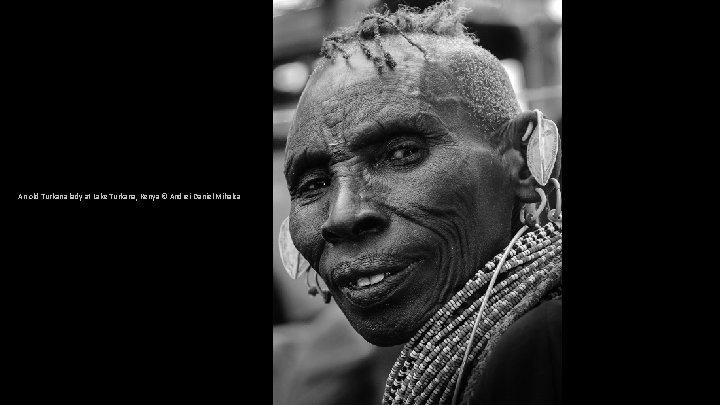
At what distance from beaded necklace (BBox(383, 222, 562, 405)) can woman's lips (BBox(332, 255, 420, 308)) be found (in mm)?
110

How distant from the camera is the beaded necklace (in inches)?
72.3

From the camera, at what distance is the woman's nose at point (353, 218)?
1.87 metres

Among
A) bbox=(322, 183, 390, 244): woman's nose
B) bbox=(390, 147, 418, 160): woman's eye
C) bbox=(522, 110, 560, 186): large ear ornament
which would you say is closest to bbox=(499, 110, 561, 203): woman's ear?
bbox=(522, 110, 560, 186): large ear ornament

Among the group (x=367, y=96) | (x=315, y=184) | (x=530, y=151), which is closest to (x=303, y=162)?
(x=315, y=184)

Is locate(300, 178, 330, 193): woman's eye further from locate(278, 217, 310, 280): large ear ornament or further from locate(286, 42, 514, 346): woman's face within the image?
locate(278, 217, 310, 280): large ear ornament

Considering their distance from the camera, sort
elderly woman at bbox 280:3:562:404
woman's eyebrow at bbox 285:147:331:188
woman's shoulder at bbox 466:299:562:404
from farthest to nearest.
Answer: woman's eyebrow at bbox 285:147:331:188 < elderly woman at bbox 280:3:562:404 < woman's shoulder at bbox 466:299:562:404

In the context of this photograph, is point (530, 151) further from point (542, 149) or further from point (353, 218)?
point (353, 218)

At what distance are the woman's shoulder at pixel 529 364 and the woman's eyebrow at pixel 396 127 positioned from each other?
1.42 feet

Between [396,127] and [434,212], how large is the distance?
0.19m
